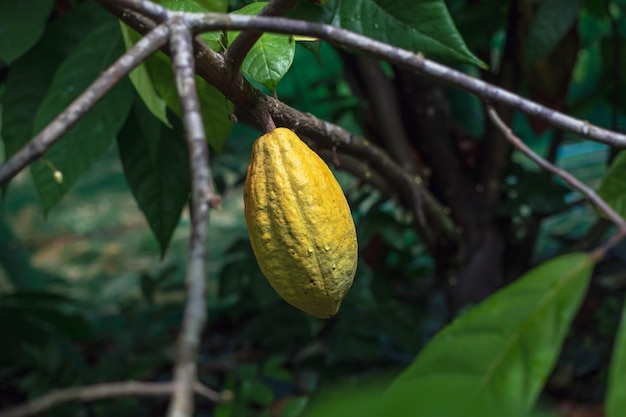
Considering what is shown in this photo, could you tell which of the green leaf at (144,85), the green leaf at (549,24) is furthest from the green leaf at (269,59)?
the green leaf at (549,24)

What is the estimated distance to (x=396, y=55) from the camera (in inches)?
18.6

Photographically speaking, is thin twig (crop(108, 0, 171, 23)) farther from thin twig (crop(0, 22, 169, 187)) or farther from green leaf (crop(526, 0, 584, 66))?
green leaf (crop(526, 0, 584, 66))

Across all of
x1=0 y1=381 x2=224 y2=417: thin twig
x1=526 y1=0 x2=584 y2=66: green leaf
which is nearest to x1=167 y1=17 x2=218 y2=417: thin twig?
x1=0 y1=381 x2=224 y2=417: thin twig

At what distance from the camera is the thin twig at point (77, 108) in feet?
1.23

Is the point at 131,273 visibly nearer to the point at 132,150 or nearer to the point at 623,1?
the point at 132,150

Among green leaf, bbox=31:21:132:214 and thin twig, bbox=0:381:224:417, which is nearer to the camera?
thin twig, bbox=0:381:224:417

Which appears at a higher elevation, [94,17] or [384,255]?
[94,17]

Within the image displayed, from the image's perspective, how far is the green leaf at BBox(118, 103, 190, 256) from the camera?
1.05 metres

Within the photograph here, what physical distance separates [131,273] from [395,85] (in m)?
1.67

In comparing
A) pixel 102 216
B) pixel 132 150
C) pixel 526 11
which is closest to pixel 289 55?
pixel 132 150

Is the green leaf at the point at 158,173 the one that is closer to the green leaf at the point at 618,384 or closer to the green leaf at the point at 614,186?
the green leaf at the point at 614,186

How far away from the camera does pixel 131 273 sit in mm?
2854

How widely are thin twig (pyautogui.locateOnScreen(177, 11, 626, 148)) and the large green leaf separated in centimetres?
68

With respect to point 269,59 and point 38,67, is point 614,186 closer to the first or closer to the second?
point 269,59
